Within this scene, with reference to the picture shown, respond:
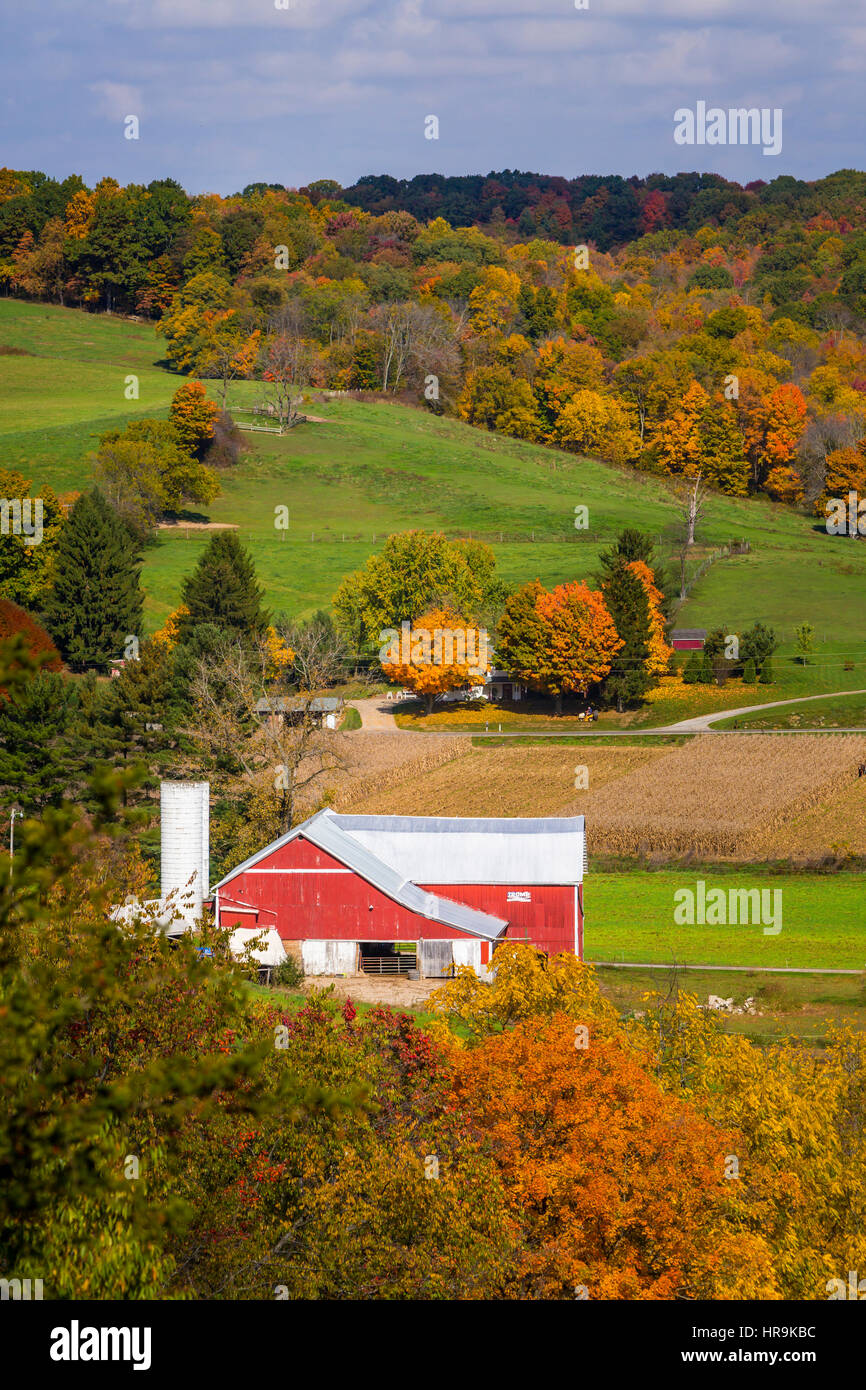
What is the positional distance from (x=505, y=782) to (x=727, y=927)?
23846 mm

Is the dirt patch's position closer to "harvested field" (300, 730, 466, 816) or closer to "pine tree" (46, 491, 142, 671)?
"harvested field" (300, 730, 466, 816)

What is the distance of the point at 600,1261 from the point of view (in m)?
23.1

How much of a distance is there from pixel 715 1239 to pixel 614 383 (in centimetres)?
13685


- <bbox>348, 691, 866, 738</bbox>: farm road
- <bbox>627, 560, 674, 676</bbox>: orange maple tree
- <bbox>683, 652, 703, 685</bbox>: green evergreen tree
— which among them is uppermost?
<bbox>627, 560, 674, 676</bbox>: orange maple tree

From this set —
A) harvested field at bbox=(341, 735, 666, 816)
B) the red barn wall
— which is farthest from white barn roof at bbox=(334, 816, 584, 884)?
harvested field at bbox=(341, 735, 666, 816)

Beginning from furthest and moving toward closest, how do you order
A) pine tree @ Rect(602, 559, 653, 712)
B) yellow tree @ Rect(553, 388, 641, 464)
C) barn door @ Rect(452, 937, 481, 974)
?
yellow tree @ Rect(553, 388, 641, 464)
pine tree @ Rect(602, 559, 653, 712)
barn door @ Rect(452, 937, 481, 974)

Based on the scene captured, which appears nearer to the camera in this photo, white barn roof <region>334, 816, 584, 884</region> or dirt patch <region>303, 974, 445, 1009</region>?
dirt patch <region>303, 974, 445, 1009</region>

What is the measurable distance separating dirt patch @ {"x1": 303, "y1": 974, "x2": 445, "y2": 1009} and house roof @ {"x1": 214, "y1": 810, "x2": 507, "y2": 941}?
225cm

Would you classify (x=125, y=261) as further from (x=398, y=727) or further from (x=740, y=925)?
(x=740, y=925)

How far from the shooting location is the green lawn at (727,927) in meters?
48.6

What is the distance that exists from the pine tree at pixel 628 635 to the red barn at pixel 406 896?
114 ft

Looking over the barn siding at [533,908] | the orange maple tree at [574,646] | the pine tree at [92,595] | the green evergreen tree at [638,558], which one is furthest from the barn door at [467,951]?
the green evergreen tree at [638,558]

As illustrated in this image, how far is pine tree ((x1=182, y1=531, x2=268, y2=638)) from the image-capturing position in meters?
87.4
